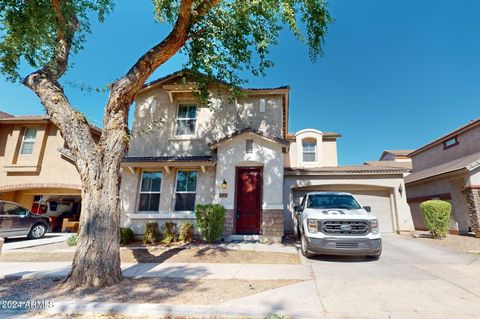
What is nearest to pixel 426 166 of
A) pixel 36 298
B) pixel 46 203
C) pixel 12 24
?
pixel 36 298

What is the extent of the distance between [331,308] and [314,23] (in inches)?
350

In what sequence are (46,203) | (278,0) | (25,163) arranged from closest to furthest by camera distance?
(278,0), (25,163), (46,203)

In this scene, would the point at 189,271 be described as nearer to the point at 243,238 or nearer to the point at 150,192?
the point at 243,238

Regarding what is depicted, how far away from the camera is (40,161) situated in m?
14.8

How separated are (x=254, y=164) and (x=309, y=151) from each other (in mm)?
9410

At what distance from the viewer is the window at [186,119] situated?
1173 cm

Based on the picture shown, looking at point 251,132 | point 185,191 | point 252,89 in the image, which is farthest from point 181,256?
point 252,89

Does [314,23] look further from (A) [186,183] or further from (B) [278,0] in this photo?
(A) [186,183]

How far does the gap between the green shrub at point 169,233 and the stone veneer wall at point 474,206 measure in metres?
13.0

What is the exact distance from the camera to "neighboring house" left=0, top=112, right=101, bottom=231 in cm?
1458

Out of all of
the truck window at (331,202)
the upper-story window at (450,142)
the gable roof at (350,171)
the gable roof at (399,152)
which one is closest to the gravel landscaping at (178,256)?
the truck window at (331,202)

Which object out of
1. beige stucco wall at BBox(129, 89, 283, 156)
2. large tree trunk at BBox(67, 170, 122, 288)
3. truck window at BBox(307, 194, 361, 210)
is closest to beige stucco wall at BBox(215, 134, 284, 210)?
beige stucco wall at BBox(129, 89, 283, 156)

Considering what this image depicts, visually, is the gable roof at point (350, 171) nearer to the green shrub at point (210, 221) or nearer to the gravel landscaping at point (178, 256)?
the green shrub at point (210, 221)

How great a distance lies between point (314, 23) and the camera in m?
8.55
